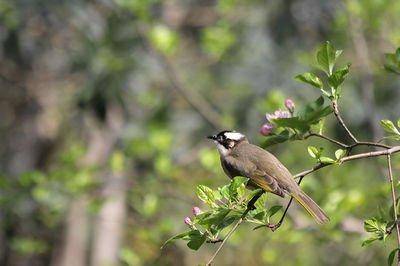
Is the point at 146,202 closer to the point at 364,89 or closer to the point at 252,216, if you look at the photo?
the point at 364,89

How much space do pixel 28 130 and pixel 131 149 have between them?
6135 mm

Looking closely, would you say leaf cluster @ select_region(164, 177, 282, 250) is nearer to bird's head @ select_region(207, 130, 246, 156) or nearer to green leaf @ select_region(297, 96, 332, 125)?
green leaf @ select_region(297, 96, 332, 125)

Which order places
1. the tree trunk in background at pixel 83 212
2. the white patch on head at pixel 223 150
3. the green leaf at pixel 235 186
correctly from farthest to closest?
the tree trunk in background at pixel 83 212, the white patch on head at pixel 223 150, the green leaf at pixel 235 186

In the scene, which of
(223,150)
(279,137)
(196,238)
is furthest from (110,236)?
(196,238)

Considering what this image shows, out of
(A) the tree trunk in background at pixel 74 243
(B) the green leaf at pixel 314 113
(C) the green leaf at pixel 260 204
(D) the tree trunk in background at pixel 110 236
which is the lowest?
(A) the tree trunk in background at pixel 74 243

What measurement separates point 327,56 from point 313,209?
1.11 m

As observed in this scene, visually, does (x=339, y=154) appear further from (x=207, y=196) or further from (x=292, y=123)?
(x=207, y=196)

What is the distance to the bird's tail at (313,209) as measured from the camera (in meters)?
4.18

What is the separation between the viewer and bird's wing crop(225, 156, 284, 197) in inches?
174

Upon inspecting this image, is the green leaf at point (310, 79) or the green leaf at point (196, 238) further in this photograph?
the green leaf at point (310, 79)

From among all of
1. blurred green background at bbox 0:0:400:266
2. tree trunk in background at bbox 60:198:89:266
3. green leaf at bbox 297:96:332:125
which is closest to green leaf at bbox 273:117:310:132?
green leaf at bbox 297:96:332:125

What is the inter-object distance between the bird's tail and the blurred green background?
8.00ft

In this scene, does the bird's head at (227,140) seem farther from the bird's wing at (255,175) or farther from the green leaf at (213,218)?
the green leaf at (213,218)

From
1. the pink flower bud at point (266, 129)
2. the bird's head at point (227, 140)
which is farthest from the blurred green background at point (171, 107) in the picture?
the pink flower bud at point (266, 129)
